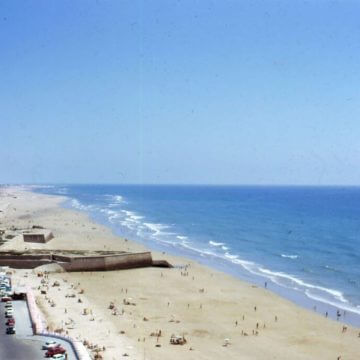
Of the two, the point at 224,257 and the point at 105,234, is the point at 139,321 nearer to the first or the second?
the point at 224,257

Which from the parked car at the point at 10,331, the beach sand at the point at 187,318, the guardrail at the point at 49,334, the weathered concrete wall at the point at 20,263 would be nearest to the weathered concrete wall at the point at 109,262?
the beach sand at the point at 187,318

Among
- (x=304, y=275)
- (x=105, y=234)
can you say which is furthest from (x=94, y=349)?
(x=105, y=234)

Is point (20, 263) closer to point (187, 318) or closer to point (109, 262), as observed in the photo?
point (109, 262)

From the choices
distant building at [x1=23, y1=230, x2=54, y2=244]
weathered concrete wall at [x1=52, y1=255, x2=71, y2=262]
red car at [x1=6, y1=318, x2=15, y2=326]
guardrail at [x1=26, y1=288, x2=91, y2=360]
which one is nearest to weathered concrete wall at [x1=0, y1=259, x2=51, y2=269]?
weathered concrete wall at [x1=52, y1=255, x2=71, y2=262]

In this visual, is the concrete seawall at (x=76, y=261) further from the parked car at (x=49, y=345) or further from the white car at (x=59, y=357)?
the white car at (x=59, y=357)

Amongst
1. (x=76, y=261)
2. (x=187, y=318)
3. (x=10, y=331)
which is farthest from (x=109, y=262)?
(x=10, y=331)

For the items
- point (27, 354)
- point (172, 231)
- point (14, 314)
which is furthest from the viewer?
point (172, 231)
